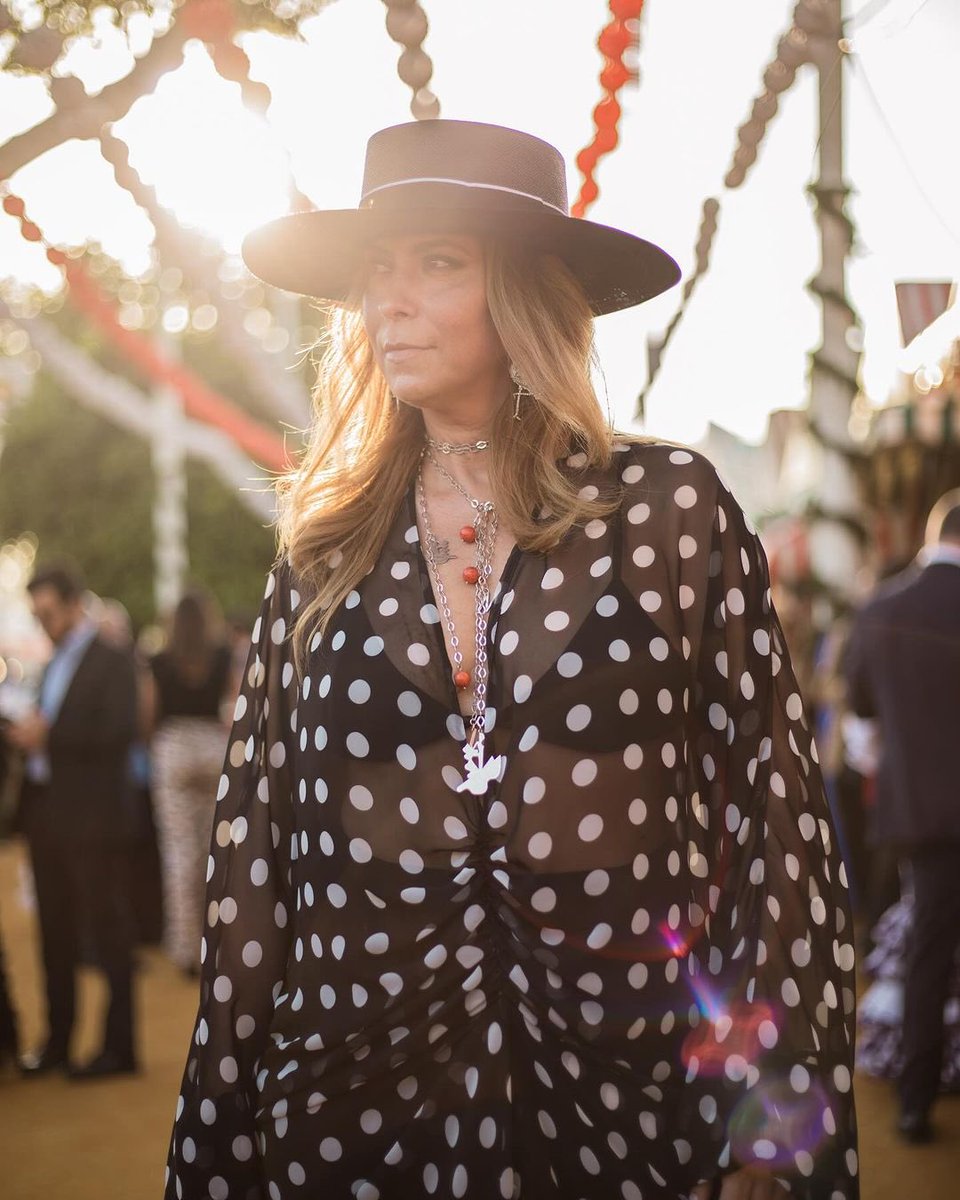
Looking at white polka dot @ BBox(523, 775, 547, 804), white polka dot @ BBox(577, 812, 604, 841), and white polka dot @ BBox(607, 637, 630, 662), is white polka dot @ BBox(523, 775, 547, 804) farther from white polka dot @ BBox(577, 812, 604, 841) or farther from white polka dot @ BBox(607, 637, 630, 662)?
white polka dot @ BBox(607, 637, 630, 662)

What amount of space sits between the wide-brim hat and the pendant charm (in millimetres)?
792

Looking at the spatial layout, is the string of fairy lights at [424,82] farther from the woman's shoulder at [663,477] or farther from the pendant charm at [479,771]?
the pendant charm at [479,771]

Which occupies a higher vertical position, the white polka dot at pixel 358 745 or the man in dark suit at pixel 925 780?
the white polka dot at pixel 358 745

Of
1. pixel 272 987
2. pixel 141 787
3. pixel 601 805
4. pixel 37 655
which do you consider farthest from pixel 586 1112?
pixel 37 655

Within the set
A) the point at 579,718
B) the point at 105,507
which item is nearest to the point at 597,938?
the point at 579,718

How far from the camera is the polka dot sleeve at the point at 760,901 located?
1658 mm

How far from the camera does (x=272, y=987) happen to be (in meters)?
1.97

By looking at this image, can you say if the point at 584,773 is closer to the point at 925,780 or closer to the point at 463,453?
the point at 463,453

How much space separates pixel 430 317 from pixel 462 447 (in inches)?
9.5

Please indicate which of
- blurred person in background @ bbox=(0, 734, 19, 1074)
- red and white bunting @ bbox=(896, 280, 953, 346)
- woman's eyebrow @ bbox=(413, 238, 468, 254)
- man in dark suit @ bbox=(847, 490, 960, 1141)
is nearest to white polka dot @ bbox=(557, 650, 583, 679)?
woman's eyebrow @ bbox=(413, 238, 468, 254)

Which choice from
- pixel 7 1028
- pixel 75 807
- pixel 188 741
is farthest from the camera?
pixel 188 741

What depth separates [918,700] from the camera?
16.1 ft

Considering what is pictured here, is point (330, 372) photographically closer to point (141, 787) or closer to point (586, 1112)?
point (586, 1112)

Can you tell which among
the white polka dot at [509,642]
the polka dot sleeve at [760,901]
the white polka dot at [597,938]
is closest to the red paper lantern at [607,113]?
the polka dot sleeve at [760,901]
